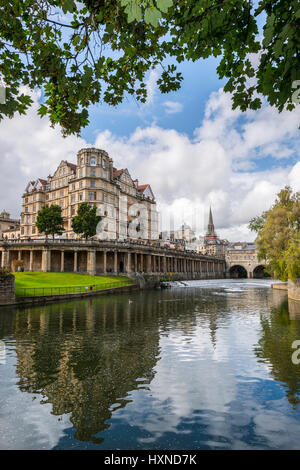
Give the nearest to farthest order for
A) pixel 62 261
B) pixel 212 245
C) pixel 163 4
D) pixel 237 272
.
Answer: pixel 163 4
pixel 62 261
pixel 237 272
pixel 212 245

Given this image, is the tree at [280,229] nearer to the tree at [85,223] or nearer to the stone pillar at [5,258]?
the tree at [85,223]

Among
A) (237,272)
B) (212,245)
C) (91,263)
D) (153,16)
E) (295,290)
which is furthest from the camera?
(212,245)

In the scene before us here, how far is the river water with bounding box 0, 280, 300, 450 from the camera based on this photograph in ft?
19.7

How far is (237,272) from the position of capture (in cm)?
15538

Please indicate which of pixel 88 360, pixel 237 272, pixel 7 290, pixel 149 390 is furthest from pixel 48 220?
pixel 237 272

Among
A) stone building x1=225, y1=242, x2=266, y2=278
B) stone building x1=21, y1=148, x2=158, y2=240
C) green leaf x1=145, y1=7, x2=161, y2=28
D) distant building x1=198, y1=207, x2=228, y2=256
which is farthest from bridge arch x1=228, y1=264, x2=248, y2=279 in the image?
green leaf x1=145, y1=7, x2=161, y2=28

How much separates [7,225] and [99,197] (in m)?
58.4

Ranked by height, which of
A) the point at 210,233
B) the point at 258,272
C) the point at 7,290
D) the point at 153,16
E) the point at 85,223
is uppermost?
the point at 210,233

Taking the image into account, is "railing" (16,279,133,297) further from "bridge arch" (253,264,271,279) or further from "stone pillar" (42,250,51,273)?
"bridge arch" (253,264,271,279)

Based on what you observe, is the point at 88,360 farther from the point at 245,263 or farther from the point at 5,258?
the point at 245,263

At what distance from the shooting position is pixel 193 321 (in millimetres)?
19625

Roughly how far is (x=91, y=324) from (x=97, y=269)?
45266mm
